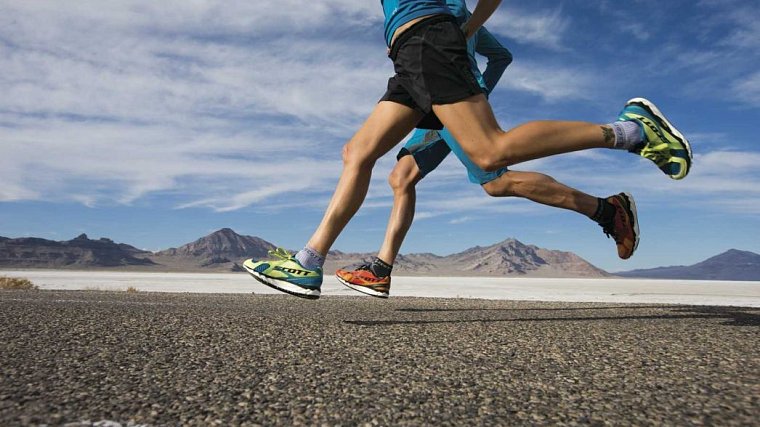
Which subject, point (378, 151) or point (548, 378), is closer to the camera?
point (548, 378)

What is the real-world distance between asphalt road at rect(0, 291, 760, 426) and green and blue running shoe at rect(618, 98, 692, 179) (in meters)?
0.88

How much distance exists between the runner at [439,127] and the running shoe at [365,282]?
0.62 m

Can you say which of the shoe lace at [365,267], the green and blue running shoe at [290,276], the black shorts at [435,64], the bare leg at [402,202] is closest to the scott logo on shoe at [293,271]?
the green and blue running shoe at [290,276]

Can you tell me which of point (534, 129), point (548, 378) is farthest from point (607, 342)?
point (534, 129)

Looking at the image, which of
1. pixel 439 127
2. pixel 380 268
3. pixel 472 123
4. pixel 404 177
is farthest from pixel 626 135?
pixel 380 268

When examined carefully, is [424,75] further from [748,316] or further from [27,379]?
[748,316]

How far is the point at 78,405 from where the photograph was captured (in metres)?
1.46

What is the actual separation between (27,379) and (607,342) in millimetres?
2300

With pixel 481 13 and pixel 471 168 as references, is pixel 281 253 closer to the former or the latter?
pixel 471 168

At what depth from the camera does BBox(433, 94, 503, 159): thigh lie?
9.30 ft

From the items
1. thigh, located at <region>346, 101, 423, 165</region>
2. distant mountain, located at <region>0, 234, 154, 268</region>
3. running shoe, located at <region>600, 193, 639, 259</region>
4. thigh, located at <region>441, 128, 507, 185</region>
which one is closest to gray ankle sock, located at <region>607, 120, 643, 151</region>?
running shoe, located at <region>600, 193, 639, 259</region>

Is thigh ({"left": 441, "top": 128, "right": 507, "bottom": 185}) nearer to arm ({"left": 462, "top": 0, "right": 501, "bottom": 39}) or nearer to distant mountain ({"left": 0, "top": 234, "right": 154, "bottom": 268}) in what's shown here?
arm ({"left": 462, "top": 0, "right": 501, "bottom": 39})

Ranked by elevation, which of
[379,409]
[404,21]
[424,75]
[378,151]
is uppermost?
[404,21]

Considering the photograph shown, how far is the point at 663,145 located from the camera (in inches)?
118
